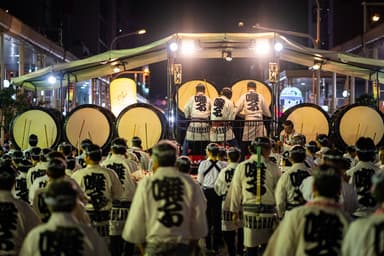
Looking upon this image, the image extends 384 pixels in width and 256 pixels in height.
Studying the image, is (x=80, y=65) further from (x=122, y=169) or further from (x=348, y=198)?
(x=348, y=198)

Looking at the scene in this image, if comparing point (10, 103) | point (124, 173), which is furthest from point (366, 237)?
point (10, 103)

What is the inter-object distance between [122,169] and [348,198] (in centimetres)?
425

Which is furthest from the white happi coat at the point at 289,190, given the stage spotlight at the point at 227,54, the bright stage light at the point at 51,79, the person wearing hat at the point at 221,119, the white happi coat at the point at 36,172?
the bright stage light at the point at 51,79

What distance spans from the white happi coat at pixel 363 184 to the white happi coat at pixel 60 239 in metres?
4.65

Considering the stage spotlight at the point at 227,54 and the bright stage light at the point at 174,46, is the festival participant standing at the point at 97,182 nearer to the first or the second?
the bright stage light at the point at 174,46

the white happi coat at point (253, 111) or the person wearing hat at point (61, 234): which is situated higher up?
the white happi coat at point (253, 111)

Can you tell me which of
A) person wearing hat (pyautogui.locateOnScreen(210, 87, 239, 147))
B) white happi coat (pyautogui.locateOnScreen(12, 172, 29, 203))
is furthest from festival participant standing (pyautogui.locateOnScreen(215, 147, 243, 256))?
person wearing hat (pyautogui.locateOnScreen(210, 87, 239, 147))

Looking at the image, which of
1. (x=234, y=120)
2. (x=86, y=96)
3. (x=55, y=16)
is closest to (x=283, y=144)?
(x=234, y=120)

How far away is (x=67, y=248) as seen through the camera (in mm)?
5320

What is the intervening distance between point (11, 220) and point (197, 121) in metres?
9.06

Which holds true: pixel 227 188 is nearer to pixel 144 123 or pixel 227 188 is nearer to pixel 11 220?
pixel 11 220

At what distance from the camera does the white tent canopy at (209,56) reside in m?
15.5

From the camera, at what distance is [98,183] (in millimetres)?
9273

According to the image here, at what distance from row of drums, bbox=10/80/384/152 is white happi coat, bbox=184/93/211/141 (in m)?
0.59
